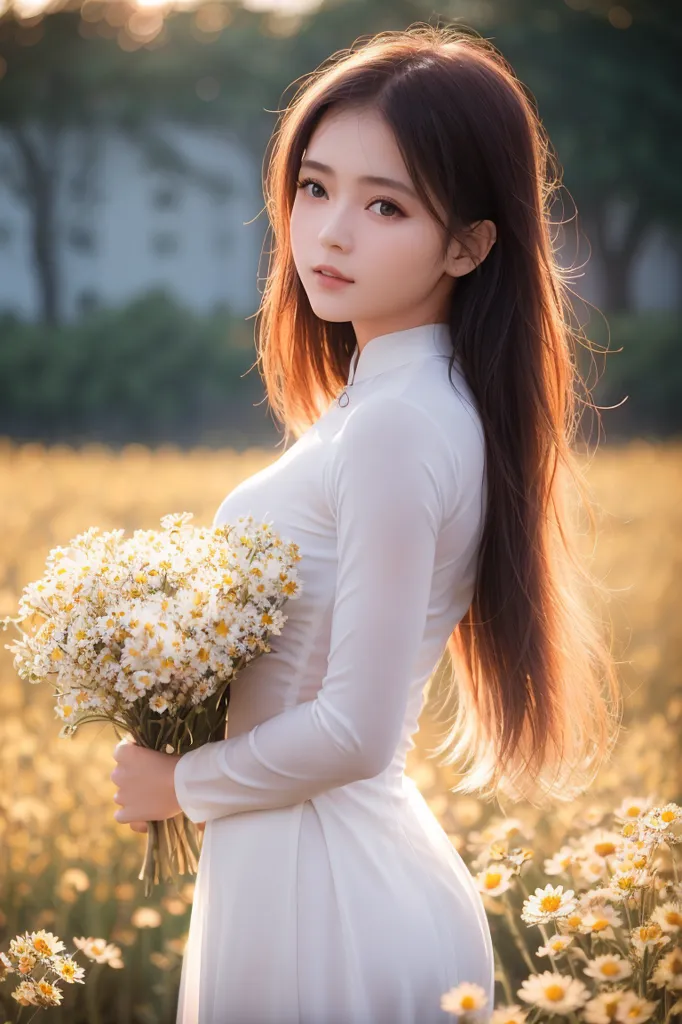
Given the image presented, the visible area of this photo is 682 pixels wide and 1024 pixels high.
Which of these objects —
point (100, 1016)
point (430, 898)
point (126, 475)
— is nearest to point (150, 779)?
point (430, 898)

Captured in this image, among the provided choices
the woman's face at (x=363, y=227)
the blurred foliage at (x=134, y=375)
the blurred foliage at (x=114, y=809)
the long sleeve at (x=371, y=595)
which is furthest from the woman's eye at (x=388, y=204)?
the blurred foliage at (x=134, y=375)

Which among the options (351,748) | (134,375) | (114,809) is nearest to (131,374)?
(134,375)

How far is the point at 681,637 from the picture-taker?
5.76 m

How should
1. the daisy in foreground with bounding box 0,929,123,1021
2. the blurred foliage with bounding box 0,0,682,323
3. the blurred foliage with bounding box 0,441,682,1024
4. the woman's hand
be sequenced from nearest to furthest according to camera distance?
the woman's hand < the daisy in foreground with bounding box 0,929,123,1021 < the blurred foliage with bounding box 0,441,682,1024 < the blurred foliage with bounding box 0,0,682,323

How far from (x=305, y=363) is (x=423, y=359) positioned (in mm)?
536

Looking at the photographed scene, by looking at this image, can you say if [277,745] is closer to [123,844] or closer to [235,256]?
[123,844]

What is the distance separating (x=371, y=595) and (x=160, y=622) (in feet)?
1.12

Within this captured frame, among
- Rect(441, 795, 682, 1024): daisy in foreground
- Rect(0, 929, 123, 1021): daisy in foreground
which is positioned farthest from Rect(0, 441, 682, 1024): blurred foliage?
Rect(0, 929, 123, 1021): daisy in foreground

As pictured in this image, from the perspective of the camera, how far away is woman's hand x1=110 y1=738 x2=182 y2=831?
195 centimetres

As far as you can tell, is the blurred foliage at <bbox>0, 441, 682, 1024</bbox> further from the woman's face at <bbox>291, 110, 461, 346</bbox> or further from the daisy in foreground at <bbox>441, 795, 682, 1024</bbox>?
the woman's face at <bbox>291, 110, 461, 346</bbox>

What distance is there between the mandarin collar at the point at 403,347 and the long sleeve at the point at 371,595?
0.23m

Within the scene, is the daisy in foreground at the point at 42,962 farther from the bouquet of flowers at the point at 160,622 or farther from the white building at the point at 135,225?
the white building at the point at 135,225

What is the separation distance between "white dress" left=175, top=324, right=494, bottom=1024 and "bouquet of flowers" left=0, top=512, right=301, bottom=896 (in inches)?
3.4

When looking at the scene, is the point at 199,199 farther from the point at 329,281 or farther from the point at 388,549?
the point at 388,549
